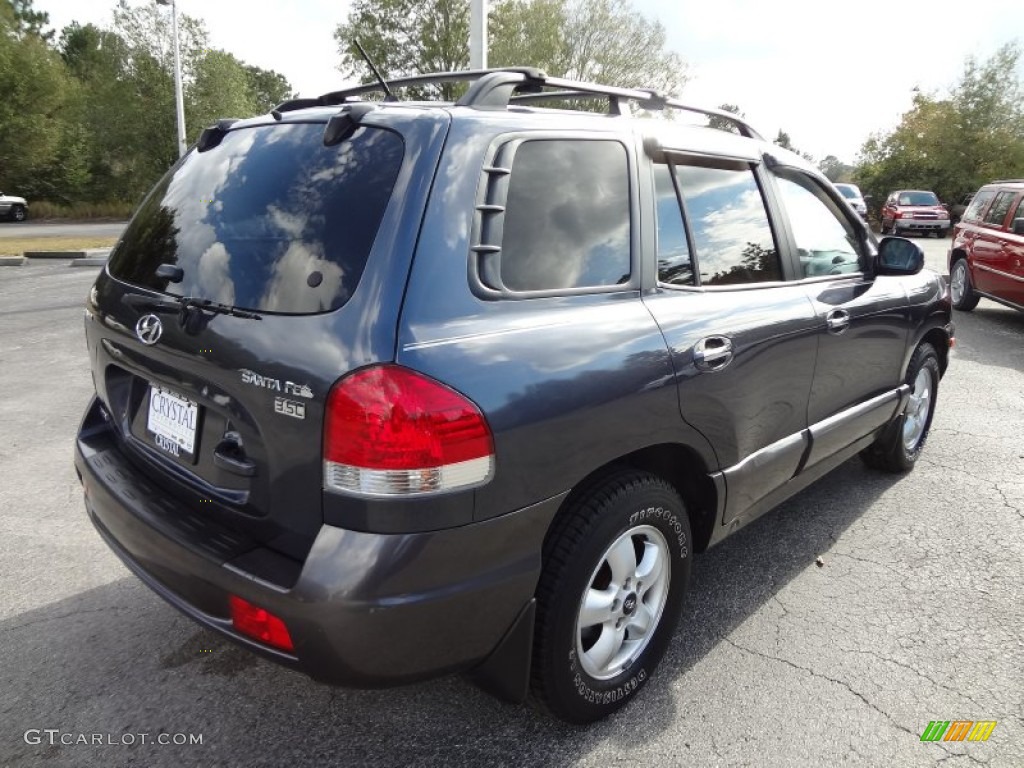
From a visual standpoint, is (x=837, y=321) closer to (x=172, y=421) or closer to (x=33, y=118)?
(x=172, y=421)

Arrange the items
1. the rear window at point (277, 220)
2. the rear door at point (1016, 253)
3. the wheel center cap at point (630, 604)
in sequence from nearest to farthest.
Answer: the rear window at point (277, 220) < the wheel center cap at point (630, 604) < the rear door at point (1016, 253)

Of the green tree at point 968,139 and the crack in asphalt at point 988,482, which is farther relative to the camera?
the green tree at point 968,139

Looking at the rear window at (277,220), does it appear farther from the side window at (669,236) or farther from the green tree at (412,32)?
the green tree at (412,32)

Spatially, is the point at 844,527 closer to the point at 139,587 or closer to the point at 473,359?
the point at 473,359

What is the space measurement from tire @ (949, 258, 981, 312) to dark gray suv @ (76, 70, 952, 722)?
9.35m

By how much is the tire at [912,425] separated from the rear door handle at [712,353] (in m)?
2.12

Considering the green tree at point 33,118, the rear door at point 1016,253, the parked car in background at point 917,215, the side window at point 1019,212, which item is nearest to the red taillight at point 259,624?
the rear door at point 1016,253

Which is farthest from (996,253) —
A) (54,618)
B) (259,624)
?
(54,618)

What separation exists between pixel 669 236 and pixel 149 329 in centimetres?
167

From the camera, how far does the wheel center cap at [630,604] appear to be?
7.30 ft

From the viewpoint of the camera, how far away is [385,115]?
192 centimetres

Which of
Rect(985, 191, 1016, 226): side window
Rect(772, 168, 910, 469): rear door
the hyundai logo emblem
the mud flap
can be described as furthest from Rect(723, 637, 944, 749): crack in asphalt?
Rect(985, 191, 1016, 226): side window

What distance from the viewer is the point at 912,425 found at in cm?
421

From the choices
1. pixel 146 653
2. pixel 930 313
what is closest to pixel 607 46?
pixel 930 313
